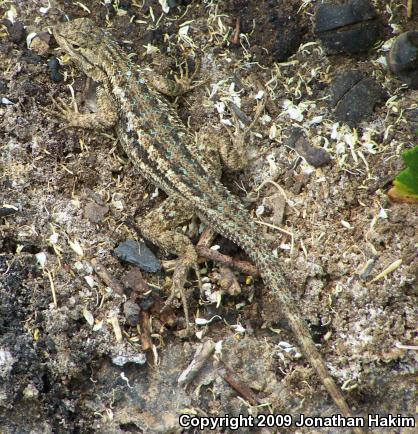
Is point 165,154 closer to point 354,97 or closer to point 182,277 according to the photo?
point 182,277

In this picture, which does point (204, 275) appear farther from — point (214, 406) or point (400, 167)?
point (400, 167)

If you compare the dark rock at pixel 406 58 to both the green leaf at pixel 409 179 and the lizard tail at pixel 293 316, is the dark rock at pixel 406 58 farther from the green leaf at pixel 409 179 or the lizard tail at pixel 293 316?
the lizard tail at pixel 293 316

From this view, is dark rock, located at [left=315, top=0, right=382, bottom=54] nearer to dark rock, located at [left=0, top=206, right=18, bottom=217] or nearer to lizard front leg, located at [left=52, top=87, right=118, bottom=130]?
lizard front leg, located at [left=52, top=87, right=118, bottom=130]

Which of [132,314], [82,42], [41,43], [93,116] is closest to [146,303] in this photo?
[132,314]

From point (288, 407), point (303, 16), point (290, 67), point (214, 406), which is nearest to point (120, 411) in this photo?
point (214, 406)

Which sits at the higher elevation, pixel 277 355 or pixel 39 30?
pixel 39 30

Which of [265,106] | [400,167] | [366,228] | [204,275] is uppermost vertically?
[265,106]
